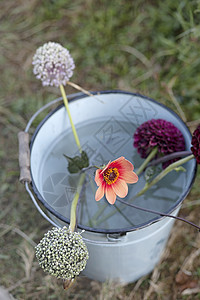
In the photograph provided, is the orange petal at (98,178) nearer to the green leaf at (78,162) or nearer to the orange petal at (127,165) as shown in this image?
the orange petal at (127,165)

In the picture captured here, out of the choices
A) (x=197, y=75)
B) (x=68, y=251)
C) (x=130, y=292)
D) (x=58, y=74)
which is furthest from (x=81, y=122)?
(x=197, y=75)

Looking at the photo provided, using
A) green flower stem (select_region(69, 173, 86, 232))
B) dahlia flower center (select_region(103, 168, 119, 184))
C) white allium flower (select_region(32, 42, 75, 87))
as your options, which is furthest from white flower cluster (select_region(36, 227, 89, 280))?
white allium flower (select_region(32, 42, 75, 87))

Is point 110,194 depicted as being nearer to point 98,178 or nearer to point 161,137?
point 98,178

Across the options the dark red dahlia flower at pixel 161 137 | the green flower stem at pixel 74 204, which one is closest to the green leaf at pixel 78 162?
the green flower stem at pixel 74 204

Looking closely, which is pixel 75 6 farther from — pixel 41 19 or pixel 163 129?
pixel 163 129

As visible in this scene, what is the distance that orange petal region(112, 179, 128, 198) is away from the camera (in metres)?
0.79

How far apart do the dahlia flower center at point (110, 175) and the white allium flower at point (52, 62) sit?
30cm

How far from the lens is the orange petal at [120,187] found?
0.79m

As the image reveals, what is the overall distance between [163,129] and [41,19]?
1.24m

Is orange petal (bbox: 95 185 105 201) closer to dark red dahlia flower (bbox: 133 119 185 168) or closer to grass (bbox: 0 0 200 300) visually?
dark red dahlia flower (bbox: 133 119 185 168)

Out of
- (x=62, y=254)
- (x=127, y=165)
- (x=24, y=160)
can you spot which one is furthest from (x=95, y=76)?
(x=62, y=254)

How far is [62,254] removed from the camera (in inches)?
28.5

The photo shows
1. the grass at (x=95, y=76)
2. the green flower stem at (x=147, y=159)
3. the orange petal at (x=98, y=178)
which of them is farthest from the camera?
the grass at (x=95, y=76)

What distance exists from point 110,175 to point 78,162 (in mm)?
187
